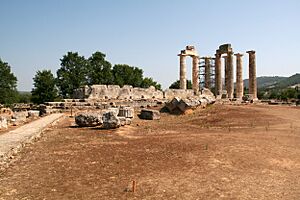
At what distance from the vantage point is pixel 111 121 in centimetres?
1628

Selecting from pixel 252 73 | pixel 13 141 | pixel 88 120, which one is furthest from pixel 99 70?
pixel 13 141

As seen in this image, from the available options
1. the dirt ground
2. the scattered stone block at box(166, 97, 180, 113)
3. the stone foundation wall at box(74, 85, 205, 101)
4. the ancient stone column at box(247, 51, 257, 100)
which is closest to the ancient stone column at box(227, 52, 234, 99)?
the ancient stone column at box(247, 51, 257, 100)

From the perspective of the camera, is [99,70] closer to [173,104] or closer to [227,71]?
[227,71]

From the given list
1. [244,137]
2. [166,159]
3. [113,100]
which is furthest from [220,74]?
[166,159]

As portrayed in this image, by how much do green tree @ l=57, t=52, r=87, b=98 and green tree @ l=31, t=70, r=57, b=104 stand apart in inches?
82.3

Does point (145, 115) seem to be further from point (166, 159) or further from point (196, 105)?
point (166, 159)

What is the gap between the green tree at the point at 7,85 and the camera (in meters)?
49.6

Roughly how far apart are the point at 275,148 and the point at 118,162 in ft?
19.9

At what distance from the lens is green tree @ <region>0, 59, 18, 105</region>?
49625mm

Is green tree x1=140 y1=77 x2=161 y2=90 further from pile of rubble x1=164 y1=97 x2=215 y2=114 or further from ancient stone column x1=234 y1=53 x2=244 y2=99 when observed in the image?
pile of rubble x1=164 y1=97 x2=215 y2=114

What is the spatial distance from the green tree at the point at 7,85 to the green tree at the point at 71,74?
8.29m

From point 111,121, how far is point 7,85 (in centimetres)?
4186

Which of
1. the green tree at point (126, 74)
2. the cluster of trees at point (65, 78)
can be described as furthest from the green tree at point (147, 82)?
the cluster of trees at point (65, 78)

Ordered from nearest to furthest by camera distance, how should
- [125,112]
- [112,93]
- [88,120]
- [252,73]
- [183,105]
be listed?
[88,120], [125,112], [183,105], [112,93], [252,73]
